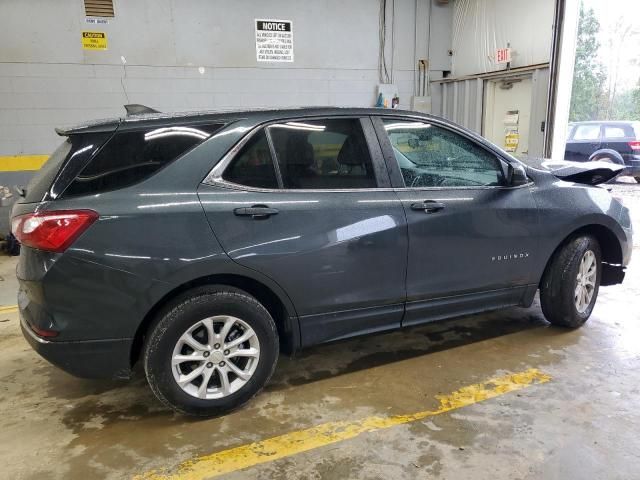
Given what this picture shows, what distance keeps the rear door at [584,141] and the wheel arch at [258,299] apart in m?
10.5

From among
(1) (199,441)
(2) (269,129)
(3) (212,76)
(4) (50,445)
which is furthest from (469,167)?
(3) (212,76)

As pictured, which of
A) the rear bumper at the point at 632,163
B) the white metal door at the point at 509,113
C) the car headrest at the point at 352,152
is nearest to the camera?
the car headrest at the point at 352,152

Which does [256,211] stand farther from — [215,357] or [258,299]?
[215,357]

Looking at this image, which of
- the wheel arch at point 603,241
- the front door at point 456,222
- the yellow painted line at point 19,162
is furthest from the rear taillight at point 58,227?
the yellow painted line at point 19,162

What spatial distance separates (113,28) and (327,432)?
6565mm

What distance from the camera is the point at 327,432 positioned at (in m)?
2.38

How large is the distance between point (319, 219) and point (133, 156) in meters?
0.95

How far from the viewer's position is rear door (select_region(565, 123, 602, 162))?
10997 mm

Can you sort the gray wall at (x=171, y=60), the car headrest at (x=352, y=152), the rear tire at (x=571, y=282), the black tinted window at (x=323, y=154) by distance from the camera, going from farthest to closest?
the gray wall at (x=171, y=60) < the rear tire at (x=571, y=282) < the car headrest at (x=352, y=152) < the black tinted window at (x=323, y=154)

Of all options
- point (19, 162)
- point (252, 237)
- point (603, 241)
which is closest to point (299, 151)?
point (252, 237)

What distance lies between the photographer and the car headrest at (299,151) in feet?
8.41

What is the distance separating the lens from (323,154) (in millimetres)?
2674

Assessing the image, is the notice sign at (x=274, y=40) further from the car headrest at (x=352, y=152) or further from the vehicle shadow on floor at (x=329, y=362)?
the vehicle shadow on floor at (x=329, y=362)

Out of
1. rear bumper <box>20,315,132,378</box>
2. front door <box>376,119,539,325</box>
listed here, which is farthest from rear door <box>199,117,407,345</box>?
rear bumper <box>20,315,132,378</box>
